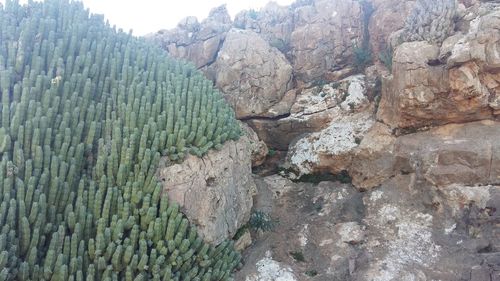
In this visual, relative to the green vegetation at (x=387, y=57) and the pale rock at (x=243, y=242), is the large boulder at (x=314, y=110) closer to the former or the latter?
the green vegetation at (x=387, y=57)

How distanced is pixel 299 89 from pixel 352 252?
5.58m

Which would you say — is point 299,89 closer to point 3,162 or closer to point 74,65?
point 74,65

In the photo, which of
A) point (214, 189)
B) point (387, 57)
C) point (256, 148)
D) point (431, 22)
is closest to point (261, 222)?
point (214, 189)

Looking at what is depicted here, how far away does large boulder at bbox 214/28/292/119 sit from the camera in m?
11.6

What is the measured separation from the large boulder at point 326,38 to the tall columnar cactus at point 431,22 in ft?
7.51

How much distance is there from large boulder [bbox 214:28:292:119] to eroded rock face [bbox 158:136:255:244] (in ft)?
9.34

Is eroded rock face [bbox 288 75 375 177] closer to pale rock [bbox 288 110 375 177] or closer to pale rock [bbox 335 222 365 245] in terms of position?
pale rock [bbox 288 110 375 177]

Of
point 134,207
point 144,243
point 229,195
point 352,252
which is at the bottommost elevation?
point 352,252

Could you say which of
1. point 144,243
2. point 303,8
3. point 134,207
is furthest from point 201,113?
point 303,8

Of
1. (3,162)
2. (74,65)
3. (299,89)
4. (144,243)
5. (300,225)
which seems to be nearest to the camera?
(3,162)

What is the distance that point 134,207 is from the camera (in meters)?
6.69

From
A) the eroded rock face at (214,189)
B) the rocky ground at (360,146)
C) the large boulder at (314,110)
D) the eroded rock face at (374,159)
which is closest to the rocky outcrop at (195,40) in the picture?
the rocky ground at (360,146)

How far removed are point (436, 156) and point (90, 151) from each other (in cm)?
719

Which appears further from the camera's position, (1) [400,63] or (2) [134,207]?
(1) [400,63]
